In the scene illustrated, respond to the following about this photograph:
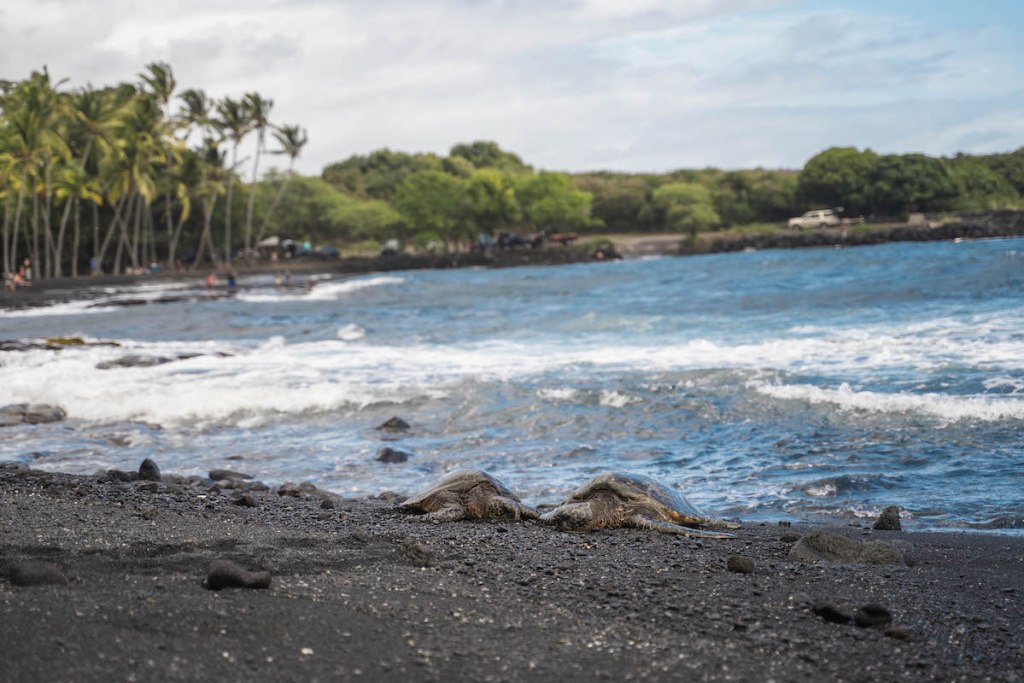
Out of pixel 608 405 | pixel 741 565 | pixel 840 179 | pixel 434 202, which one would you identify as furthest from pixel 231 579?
pixel 840 179

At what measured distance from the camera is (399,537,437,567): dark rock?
5.43 m

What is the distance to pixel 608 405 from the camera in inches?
488

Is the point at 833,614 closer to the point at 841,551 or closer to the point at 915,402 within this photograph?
the point at 841,551

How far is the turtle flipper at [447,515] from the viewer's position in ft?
22.9

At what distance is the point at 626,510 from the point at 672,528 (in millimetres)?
389

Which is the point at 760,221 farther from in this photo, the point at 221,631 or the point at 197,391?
the point at 221,631

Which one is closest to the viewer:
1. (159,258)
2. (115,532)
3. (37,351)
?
(115,532)

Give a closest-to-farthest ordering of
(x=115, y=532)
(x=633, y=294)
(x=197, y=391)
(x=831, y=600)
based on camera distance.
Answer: (x=831, y=600) → (x=115, y=532) → (x=197, y=391) → (x=633, y=294)

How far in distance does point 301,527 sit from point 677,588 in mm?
2634

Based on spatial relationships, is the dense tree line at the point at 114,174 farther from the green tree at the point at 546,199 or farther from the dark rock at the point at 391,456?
the dark rock at the point at 391,456

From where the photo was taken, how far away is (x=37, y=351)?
2120cm

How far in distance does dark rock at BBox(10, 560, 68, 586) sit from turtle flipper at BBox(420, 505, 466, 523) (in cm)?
290

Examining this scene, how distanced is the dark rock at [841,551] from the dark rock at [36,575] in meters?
→ 4.00

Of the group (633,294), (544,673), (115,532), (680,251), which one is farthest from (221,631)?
(680,251)
